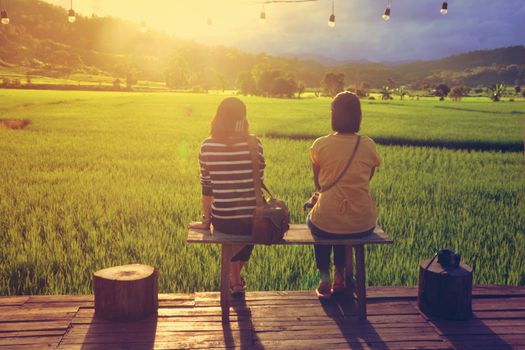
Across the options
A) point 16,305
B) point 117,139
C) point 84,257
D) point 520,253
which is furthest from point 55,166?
point 520,253

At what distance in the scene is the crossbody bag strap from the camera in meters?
3.84

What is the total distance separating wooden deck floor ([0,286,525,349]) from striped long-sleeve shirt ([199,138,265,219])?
814 mm

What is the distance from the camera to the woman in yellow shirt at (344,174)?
12.7 feet

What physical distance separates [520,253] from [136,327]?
4.40m

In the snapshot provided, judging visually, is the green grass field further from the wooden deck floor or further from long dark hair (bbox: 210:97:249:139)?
long dark hair (bbox: 210:97:249:139)

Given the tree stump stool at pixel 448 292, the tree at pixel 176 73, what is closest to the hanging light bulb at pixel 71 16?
the tree stump stool at pixel 448 292

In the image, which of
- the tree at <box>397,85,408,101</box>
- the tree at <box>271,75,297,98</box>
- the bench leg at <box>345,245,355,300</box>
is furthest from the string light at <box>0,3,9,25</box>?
the tree at <box>271,75,297,98</box>

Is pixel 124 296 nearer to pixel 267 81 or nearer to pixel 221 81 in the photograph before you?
pixel 267 81

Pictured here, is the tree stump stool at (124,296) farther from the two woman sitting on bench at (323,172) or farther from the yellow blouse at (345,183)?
the yellow blouse at (345,183)

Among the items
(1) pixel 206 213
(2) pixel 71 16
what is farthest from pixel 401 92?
(1) pixel 206 213

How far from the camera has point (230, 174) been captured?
3.86 m

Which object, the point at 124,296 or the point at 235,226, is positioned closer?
the point at 124,296

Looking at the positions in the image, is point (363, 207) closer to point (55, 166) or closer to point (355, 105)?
point (355, 105)

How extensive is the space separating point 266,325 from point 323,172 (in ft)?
4.09
